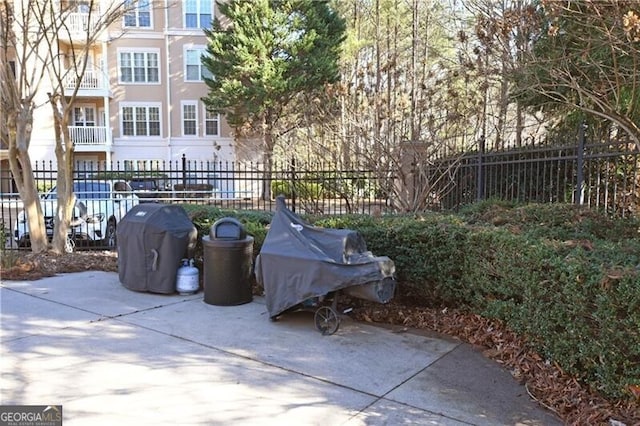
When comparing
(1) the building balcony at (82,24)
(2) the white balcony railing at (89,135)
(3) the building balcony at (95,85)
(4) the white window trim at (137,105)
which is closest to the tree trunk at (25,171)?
(1) the building balcony at (82,24)

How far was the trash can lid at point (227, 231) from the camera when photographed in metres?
6.12

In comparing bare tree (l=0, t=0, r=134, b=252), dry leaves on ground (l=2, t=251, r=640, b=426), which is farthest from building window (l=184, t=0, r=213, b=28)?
dry leaves on ground (l=2, t=251, r=640, b=426)

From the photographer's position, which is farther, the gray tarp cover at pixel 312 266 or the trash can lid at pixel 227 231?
the trash can lid at pixel 227 231

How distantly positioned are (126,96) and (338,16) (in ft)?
42.9

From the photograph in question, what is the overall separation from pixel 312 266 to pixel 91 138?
26231 mm

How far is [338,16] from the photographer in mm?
24984

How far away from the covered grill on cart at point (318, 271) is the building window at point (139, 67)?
2644cm

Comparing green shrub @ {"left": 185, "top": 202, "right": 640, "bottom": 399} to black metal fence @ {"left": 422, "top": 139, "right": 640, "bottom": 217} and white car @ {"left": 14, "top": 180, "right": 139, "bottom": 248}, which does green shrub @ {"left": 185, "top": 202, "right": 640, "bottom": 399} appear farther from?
white car @ {"left": 14, "top": 180, "right": 139, "bottom": 248}

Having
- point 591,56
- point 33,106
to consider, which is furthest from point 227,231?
point 591,56

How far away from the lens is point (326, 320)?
5215 mm

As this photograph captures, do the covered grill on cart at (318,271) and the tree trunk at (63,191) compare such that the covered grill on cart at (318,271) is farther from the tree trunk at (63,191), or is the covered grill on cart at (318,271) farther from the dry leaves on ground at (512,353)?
the tree trunk at (63,191)

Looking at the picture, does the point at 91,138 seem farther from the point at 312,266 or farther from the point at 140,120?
the point at 312,266

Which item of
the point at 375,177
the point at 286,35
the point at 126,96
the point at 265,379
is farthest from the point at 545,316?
the point at 126,96

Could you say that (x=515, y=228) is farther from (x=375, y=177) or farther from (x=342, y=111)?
(x=342, y=111)
